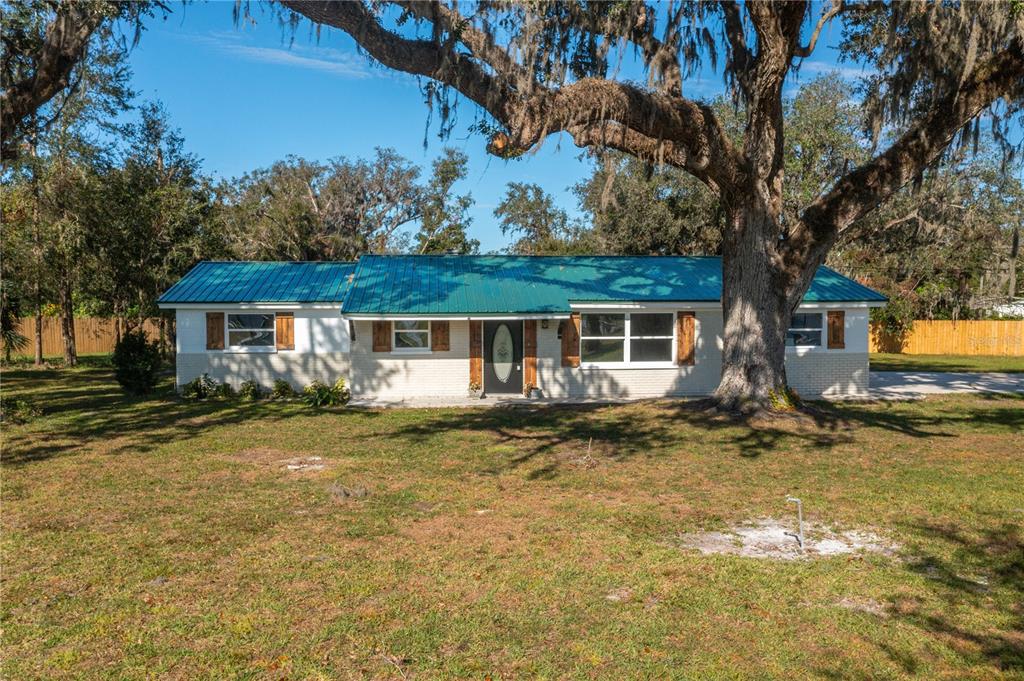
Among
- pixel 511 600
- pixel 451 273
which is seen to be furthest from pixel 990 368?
pixel 511 600

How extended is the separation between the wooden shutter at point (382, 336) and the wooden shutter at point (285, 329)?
223 centimetres

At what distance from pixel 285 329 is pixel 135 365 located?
3.45 m

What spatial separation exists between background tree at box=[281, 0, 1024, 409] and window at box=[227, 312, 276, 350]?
30.0 ft

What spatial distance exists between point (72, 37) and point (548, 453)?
10207mm

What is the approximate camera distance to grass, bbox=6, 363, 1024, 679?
4.36 meters

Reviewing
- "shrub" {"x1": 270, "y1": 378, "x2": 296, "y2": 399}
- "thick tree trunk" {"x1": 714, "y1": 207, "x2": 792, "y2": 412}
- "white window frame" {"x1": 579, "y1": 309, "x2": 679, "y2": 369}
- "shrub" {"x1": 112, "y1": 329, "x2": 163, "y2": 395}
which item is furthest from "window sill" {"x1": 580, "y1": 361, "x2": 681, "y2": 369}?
"shrub" {"x1": 112, "y1": 329, "x2": 163, "y2": 395}

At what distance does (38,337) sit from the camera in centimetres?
2620

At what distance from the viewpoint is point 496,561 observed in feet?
19.7

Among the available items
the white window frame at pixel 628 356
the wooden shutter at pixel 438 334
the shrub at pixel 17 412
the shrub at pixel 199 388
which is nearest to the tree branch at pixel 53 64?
the shrub at pixel 17 412

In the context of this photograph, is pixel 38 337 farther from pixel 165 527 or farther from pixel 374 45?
pixel 165 527

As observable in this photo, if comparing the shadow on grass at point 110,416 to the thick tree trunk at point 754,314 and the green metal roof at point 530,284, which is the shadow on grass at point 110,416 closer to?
the green metal roof at point 530,284

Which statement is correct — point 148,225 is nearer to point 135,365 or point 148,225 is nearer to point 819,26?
point 135,365

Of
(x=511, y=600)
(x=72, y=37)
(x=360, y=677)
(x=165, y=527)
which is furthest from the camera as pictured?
(x=72, y=37)

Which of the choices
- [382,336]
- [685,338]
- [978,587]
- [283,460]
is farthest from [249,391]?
[978,587]
